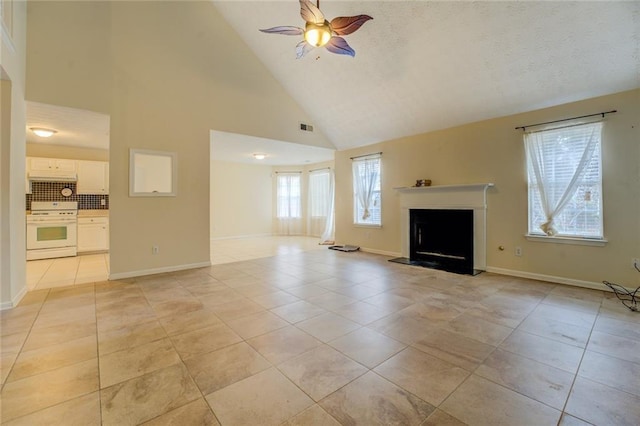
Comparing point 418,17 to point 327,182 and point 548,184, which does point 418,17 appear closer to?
point 548,184

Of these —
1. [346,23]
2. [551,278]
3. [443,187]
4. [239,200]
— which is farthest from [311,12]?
[239,200]

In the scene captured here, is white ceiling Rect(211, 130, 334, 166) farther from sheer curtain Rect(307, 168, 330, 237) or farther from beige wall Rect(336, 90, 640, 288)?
beige wall Rect(336, 90, 640, 288)

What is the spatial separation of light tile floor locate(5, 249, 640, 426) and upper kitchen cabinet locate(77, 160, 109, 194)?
3650mm

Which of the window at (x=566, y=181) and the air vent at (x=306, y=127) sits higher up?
the air vent at (x=306, y=127)

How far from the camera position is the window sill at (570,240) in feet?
11.9

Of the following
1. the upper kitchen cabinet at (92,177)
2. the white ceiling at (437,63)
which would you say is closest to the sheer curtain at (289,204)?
the white ceiling at (437,63)

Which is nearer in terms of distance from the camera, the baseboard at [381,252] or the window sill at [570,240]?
the window sill at [570,240]

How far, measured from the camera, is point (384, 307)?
306 cm

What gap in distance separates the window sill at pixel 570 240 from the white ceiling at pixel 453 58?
191 cm

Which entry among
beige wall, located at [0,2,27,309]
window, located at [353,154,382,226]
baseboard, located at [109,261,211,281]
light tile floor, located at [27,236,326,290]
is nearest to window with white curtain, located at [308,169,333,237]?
light tile floor, located at [27,236,326,290]

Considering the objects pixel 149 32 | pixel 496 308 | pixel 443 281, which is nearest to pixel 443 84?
pixel 443 281

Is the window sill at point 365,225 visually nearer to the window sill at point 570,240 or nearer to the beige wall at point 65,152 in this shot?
the window sill at point 570,240

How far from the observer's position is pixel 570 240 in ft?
12.6

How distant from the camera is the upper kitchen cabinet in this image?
6.31 metres
